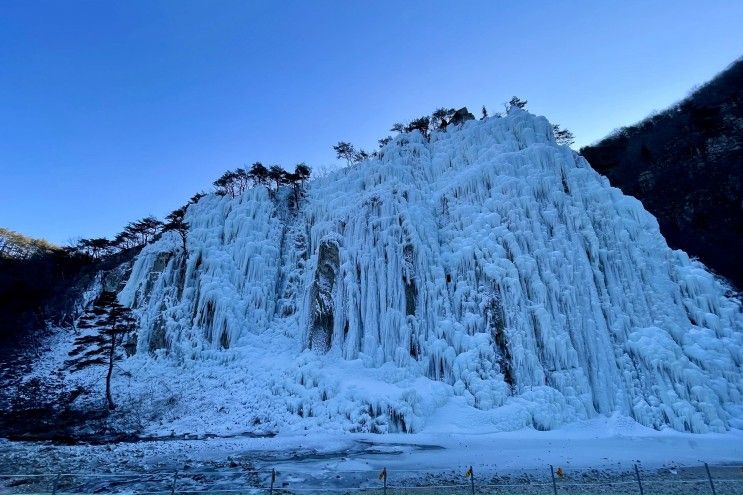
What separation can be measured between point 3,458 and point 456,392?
1804cm

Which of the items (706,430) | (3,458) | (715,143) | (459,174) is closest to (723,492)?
(706,430)

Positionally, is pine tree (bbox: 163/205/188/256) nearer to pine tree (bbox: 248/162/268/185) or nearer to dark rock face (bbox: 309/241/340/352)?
pine tree (bbox: 248/162/268/185)

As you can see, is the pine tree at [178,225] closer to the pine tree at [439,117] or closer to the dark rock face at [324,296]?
the dark rock face at [324,296]

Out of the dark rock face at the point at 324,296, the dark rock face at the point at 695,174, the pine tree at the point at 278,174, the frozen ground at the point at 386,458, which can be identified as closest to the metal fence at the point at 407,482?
the frozen ground at the point at 386,458

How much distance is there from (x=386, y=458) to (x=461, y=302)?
31.9 feet

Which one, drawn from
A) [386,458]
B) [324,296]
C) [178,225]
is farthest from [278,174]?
[386,458]

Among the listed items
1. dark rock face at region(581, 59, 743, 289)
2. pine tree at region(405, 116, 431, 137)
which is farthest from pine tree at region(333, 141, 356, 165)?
dark rock face at region(581, 59, 743, 289)

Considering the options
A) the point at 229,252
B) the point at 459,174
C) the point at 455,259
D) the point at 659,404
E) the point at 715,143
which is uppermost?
the point at 715,143

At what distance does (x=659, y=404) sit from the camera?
701 inches

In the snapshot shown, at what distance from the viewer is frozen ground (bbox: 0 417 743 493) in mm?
12500

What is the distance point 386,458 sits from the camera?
50.0 feet

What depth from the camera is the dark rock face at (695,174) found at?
2983 centimetres

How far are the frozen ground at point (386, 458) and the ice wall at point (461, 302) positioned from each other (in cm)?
129

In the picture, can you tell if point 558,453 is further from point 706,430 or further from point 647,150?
point 647,150
